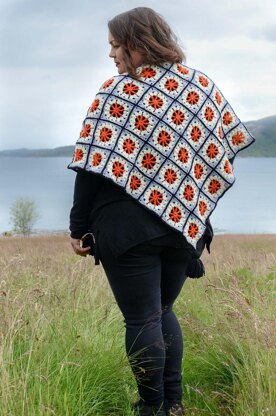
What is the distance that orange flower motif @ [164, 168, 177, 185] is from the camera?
250 cm

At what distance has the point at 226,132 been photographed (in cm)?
276

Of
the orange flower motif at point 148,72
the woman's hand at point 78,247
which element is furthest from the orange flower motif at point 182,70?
the woman's hand at point 78,247

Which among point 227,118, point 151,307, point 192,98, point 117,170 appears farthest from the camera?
point 227,118

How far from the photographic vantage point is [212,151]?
103 inches

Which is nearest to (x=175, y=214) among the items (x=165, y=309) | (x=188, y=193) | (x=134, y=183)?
(x=188, y=193)

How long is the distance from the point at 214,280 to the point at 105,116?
3594 mm

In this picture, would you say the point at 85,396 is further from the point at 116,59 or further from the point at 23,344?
the point at 116,59

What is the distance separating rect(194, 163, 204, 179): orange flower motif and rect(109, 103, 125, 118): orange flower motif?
0.41m

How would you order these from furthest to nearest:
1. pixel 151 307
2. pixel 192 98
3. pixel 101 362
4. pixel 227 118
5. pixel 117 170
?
pixel 101 362 < pixel 227 118 < pixel 151 307 < pixel 192 98 < pixel 117 170

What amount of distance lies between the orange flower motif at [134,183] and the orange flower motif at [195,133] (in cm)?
31

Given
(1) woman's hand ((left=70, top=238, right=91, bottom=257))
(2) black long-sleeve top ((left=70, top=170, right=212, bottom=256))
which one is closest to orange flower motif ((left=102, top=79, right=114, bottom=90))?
(2) black long-sleeve top ((left=70, top=170, right=212, bottom=256))

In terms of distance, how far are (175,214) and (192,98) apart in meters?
0.49

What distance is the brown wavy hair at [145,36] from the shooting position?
8.08 feet

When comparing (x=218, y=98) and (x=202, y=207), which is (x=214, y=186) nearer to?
(x=202, y=207)
